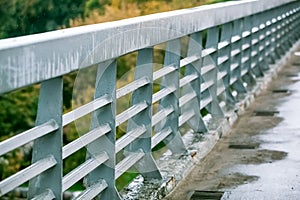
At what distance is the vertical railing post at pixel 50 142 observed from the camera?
13.1ft

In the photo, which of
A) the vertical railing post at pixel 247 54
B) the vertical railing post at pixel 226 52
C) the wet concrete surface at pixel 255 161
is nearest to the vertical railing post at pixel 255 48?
the vertical railing post at pixel 247 54

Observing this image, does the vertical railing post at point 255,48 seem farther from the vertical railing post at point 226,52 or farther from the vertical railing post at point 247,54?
the vertical railing post at point 226,52

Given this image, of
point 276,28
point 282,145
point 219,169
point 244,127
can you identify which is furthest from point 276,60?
point 219,169

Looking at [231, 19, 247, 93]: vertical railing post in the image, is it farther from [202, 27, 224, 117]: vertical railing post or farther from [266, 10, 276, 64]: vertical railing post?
[266, 10, 276, 64]: vertical railing post

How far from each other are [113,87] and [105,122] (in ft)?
0.69

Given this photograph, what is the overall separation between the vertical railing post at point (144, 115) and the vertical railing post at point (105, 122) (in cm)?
73

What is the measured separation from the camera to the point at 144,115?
5.80m

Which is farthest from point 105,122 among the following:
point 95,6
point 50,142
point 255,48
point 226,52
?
point 95,6

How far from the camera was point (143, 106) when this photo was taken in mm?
5688

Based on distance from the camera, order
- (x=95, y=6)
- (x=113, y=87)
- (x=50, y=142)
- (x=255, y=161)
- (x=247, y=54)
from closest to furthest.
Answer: (x=50, y=142) < (x=113, y=87) < (x=255, y=161) < (x=247, y=54) < (x=95, y=6)

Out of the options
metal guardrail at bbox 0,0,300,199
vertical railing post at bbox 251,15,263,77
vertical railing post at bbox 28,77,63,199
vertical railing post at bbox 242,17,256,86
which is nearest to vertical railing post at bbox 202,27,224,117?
metal guardrail at bbox 0,0,300,199

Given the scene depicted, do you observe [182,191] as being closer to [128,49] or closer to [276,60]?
[128,49]

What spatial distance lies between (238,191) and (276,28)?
9.07 m

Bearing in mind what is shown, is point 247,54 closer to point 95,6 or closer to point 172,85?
point 172,85
